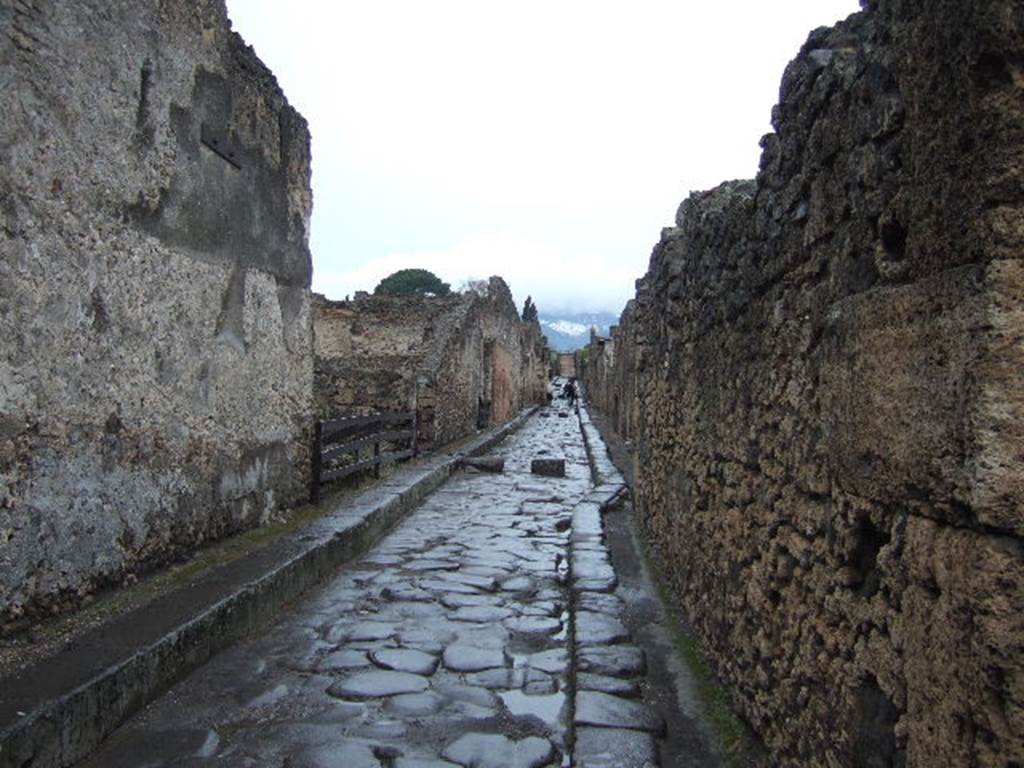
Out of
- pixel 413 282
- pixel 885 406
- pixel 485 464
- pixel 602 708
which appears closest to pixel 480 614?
pixel 602 708

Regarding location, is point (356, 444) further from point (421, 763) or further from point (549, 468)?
point (421, 763)

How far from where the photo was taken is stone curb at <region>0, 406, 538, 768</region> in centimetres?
251

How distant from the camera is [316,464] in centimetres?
668

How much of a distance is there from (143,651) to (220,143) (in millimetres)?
2986

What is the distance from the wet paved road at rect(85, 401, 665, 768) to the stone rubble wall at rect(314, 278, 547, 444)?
232 inches

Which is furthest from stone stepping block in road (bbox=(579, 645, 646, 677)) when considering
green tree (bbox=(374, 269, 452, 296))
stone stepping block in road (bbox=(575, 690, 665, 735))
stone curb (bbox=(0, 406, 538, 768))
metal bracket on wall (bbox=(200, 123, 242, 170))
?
green tree (bbox=(374, 269, 452, 296))

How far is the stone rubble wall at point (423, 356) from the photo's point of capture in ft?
40.1

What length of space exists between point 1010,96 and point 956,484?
25.8 inches

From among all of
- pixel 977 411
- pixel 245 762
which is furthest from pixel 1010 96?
pixel 245 762

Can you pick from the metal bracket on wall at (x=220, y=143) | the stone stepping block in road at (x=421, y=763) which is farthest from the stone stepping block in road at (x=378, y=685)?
the metal bracket on wall at (x=220, y=143)

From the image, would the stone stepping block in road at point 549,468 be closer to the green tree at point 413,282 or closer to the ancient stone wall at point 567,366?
the green tree at point 413,282

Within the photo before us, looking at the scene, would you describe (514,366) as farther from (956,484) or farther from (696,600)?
(956,484)

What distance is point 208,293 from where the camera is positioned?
4.79 metres

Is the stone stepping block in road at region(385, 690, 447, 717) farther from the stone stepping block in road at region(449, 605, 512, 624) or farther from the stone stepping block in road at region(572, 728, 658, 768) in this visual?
the stone stepping block in road at region(449, 605, 512, 624)
